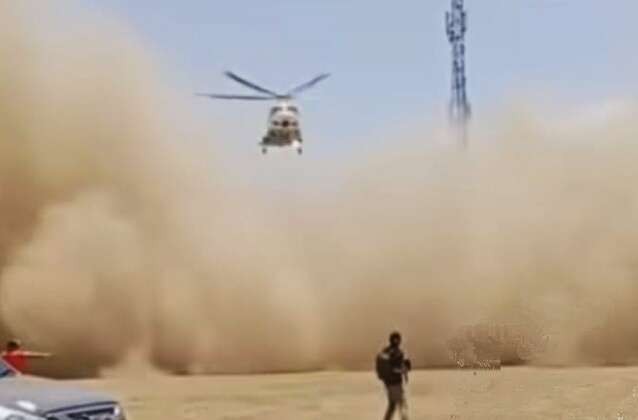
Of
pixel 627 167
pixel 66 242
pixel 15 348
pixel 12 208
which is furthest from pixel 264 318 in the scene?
pixel 15 348

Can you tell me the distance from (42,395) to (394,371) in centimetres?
798

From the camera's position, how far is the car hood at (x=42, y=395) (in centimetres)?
939

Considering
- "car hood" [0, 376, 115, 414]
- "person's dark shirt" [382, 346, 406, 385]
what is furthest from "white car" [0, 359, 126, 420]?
"person's dark shirt" [382, 346, 406, 385]

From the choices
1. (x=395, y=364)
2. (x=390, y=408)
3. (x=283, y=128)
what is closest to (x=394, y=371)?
(x=395, y=364)

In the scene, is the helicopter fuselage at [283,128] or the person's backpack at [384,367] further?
the helicopter fuselage at [283,128]

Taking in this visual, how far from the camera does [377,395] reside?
75.9 ft

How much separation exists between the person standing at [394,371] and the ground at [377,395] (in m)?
1.81

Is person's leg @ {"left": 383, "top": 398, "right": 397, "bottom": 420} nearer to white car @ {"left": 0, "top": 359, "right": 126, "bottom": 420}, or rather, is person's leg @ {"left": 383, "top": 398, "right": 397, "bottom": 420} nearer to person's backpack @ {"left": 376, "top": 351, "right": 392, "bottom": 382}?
person's backpack @ {"left": 376, "top": 351, "right": 392, "bottom": 382}

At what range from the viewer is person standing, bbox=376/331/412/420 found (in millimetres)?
16844

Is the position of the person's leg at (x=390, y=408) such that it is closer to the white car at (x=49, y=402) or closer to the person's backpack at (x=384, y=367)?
the person's backpack at (x=384, y=367)

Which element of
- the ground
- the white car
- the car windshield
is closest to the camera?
the white car

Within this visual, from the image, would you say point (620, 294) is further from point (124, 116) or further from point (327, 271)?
point (124, 116)

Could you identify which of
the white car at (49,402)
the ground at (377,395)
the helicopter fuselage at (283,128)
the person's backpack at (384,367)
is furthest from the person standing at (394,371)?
the helicopter fuselage at (283,128)

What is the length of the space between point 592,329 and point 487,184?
7.16m
